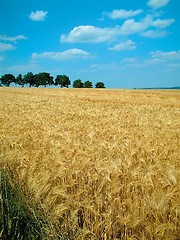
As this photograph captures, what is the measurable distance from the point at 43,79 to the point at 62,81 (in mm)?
7630

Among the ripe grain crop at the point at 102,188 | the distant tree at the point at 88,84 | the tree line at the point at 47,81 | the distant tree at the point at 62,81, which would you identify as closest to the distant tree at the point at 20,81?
the tree line at the point at 47,81

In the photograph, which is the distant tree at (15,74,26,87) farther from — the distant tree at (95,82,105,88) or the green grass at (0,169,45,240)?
the green grass at (0,169,45,240)

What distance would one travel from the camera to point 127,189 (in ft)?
8.96

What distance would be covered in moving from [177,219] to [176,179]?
2.08 ft

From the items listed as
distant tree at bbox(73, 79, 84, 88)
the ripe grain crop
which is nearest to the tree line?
distant tree at bbox(73, 79, 84, 88)

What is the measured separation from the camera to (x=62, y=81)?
99.6 m

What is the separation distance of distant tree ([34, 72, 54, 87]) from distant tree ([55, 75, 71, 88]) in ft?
8.31

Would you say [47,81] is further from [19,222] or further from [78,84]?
[19,222]

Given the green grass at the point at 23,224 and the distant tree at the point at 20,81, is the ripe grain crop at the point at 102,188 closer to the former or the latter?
the green grass at the point at 23,224

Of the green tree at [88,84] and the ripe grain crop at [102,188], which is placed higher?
the green tree at [88,84]

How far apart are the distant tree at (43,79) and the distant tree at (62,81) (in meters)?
2.53

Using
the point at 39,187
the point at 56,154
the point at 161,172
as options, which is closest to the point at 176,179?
the point at 161,172

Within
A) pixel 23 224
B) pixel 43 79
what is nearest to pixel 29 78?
pixel 43 79

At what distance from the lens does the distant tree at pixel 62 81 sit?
99775 millimetres
